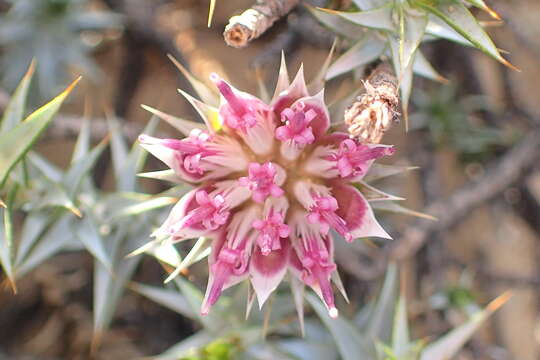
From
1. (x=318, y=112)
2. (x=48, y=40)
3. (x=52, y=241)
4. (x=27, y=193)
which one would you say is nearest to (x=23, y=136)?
(x=27, y=193)

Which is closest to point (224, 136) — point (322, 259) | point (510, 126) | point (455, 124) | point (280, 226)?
point (280, 226)

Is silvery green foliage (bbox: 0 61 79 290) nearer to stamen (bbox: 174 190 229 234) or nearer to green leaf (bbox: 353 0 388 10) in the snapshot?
stamen (bbox: 174 190 229 234)

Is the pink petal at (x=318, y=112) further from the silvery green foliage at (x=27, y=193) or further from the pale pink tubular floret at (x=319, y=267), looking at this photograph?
the silvery green foliage at (x=27, y=193)

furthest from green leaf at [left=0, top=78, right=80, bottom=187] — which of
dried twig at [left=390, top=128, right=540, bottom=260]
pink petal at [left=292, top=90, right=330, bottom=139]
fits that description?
dried twig at [left=390, top=128, right=540, bottom=260]

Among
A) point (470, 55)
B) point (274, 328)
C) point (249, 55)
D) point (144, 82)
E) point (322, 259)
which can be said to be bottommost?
point (144, 82)

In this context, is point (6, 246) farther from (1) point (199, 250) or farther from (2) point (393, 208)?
(2) point (393, 208)

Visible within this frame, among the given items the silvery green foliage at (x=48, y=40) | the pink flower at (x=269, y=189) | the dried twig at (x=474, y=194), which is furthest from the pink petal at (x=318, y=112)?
the silvery green foliage at (x=48, y=40)

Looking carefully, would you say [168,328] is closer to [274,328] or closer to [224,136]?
[274,328]
